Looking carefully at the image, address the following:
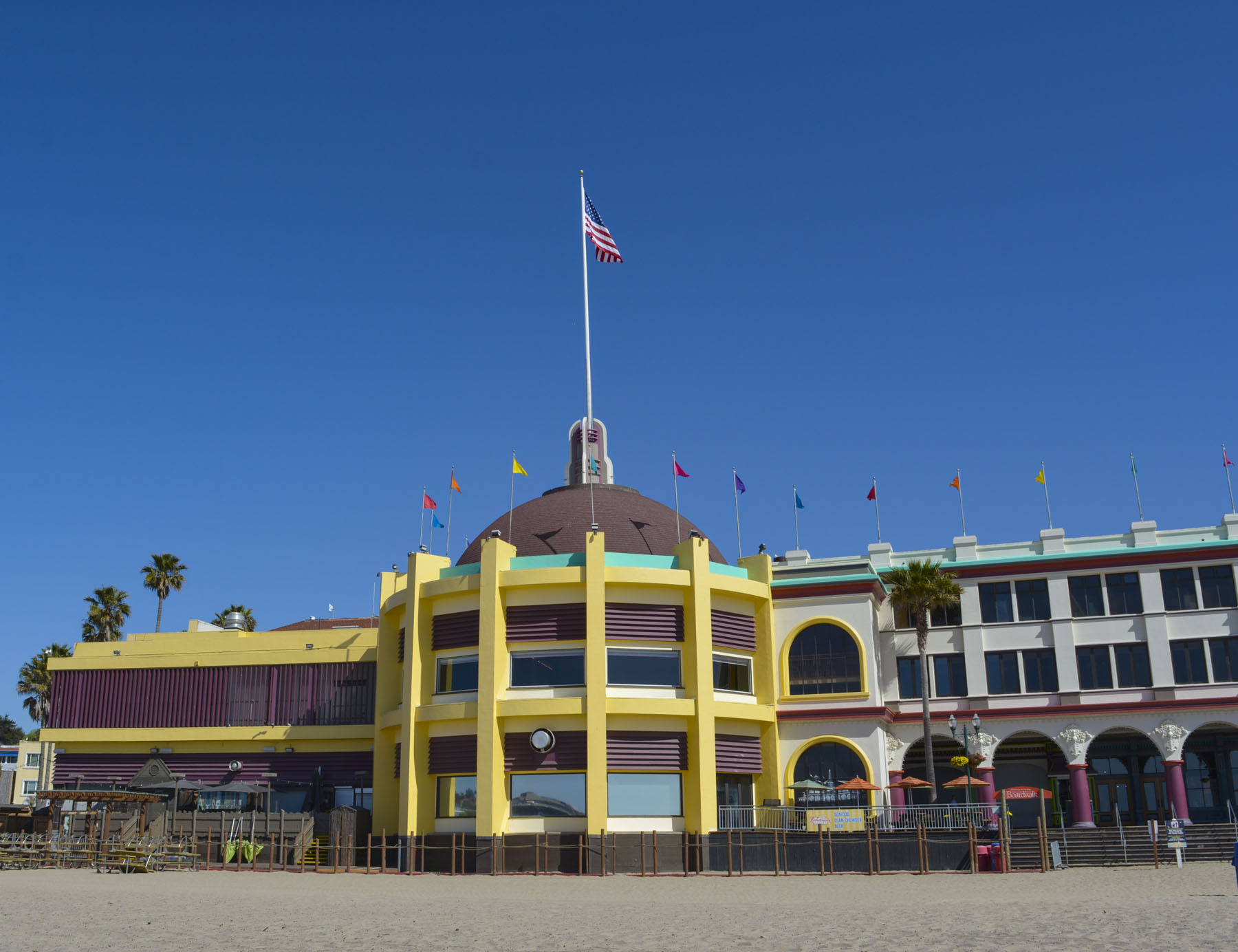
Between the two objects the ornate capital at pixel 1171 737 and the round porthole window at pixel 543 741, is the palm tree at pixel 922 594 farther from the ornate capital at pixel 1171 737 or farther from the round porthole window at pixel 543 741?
the round porthole window at pixel 543 741

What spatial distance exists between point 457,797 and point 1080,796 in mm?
23915

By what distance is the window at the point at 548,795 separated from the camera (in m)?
40.2

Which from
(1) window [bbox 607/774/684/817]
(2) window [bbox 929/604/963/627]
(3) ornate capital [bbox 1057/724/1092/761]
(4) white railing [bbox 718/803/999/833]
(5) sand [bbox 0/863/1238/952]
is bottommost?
(5) sand [bbox 0/863/1238/952]

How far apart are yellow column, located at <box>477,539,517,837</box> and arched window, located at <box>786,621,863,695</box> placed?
1213 cm

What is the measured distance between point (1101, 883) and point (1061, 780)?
21.8m

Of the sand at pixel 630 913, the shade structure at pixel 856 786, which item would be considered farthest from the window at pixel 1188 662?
the shade structure at pixel 856 786

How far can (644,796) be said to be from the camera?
40.6 meters

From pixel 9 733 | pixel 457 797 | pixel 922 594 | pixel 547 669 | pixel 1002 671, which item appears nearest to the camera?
pixel 547 669

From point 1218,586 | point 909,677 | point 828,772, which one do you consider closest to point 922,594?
point 909,677

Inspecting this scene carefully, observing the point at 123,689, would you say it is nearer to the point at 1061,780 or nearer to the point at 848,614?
the point at 848,614

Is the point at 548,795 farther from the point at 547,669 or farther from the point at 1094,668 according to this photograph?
the point at 1094,668

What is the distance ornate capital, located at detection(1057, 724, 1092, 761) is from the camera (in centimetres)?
4594

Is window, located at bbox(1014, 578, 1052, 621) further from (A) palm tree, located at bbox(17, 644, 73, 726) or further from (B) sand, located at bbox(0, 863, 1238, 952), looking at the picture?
(A) palm tree, located at bbox(17, 644, 73, 726)

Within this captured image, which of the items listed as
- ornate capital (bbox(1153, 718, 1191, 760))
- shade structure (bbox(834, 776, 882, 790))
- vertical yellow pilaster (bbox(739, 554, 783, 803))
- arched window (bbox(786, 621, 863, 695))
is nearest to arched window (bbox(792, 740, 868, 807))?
vertical yellow pilaster (bbox(739, 554, 783, 803))
